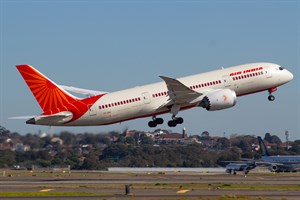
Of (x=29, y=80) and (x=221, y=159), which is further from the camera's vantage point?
(x=221, y=159)

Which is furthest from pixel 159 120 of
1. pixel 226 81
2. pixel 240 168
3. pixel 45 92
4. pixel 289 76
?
pixel 240 168

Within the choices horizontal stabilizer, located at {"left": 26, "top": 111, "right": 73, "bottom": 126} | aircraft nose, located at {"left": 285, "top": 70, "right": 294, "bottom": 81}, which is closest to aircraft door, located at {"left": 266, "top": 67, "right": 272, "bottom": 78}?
aircraft nose, located at {"left": 285, "top": 70, "right": 294, "bottom": 81}

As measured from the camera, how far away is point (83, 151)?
127688 millimetres

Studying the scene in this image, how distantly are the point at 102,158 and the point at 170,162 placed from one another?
81.0 feet

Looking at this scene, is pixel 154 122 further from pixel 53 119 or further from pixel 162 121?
pixel 53 119

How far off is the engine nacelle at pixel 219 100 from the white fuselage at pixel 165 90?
97 cm

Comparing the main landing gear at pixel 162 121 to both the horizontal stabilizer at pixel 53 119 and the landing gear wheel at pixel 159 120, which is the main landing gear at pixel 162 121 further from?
the horizontal stabilizer at pixel 53 119

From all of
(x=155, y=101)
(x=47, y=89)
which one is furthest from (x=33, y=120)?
(x=155, y=101)

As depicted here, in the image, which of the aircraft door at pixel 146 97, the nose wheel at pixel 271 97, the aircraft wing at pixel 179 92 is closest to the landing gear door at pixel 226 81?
the aircraft wing at pixel 179 92

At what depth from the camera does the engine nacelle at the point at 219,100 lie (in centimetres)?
8731

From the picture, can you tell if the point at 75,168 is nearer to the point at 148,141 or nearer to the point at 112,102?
the point at 148,141

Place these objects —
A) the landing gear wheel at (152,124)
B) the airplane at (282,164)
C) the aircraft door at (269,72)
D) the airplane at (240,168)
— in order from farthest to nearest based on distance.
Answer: the airplane at (282,164), the airplane at (240,168), the landing gear wheel at (152,124), the aircraft door at (269,72)

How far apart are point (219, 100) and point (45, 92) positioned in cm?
2024

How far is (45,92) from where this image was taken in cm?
8438
